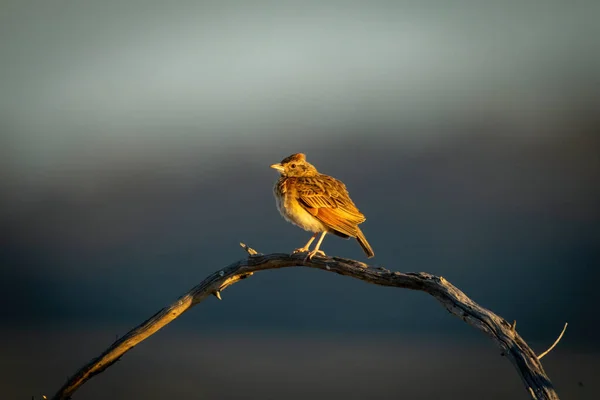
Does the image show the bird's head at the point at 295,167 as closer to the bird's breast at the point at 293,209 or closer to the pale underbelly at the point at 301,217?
the bird's breast at the point at 293,209

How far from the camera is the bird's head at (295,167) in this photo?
930cm

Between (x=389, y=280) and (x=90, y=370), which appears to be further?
(x=90, y=370)

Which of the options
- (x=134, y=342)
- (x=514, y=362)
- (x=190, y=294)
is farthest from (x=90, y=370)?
(x=514, y=362)

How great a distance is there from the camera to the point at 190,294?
6.99 m

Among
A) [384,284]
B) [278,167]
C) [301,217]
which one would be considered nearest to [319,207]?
[301,217]

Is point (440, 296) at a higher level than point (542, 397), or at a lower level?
higher

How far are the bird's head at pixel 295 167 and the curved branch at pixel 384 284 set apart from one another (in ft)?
8.21

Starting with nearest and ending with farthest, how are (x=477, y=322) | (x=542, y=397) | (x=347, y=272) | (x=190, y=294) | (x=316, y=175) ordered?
(x=542, y=397), (x=477, y=322), (x=347, y=272), (x=190, y=294), (x=316, y=175)

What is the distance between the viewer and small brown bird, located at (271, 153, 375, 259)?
26.8ft

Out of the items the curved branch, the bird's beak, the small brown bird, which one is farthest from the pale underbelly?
the curved branch

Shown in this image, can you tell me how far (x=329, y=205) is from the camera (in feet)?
27.6

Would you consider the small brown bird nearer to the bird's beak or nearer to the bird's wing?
the bird's wing

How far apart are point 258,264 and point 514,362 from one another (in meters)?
2.72

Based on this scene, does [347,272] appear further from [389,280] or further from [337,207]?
[337,207]
